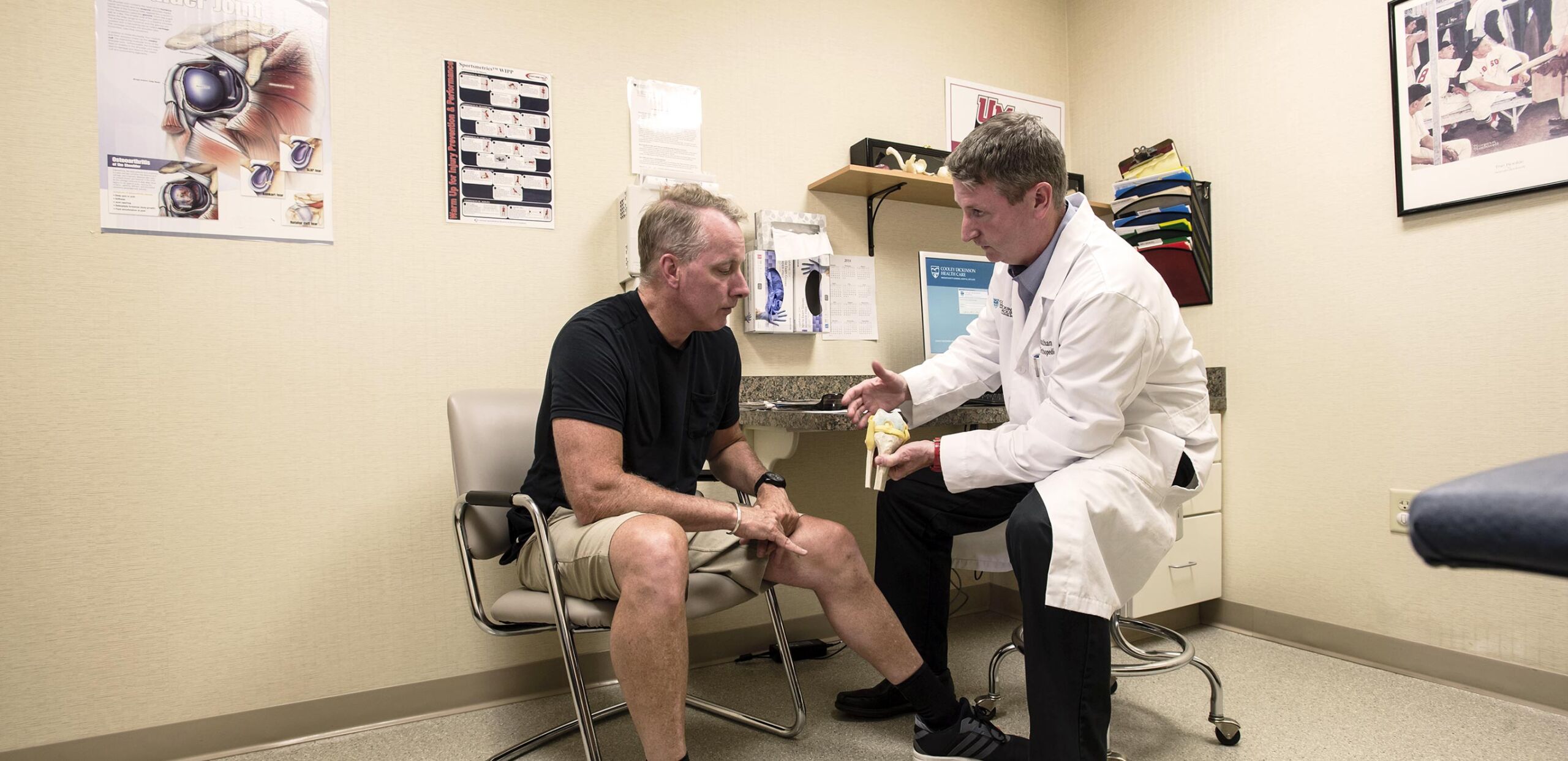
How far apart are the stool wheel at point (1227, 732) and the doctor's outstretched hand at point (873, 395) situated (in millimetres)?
986

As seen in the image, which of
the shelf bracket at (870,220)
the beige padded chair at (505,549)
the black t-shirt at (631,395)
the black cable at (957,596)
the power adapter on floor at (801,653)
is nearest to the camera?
the beige padded chair at (505,549)

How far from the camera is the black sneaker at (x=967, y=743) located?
4.92ft

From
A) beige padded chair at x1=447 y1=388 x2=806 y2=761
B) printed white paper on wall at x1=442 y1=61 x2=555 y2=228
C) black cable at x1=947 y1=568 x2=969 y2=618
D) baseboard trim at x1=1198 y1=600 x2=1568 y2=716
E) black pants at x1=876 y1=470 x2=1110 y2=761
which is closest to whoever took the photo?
black pants at x1=876 y1=470 x2=1110 y2=761

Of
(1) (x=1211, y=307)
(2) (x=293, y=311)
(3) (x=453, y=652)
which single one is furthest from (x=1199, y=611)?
(2) (x=293, y=311)

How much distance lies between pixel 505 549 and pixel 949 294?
1580 millimetres

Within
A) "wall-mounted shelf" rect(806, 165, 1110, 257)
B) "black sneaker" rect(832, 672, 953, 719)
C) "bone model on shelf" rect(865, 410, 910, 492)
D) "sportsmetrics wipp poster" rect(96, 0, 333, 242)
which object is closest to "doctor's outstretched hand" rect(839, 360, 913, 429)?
"bone model on shelf" rect(865, 410, 910, 492)

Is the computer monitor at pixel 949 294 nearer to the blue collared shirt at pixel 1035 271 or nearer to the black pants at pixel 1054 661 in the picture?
the blue collared shirt at pixel 1035 271

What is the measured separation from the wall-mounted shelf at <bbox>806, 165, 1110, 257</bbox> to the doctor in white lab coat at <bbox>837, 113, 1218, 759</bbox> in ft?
2.42

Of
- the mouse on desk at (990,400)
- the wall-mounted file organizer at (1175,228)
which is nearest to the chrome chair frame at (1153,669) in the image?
the mouse on desk at (990,400)

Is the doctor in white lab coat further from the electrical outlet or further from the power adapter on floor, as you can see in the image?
the electrical outlet

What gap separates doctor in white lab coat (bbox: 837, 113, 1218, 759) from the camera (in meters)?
1.28

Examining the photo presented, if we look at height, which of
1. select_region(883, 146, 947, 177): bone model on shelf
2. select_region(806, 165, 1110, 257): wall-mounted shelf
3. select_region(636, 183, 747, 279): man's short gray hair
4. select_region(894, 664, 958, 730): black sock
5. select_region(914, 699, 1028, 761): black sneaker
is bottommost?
select_region(914, 699, 1028, 761): black sneaker

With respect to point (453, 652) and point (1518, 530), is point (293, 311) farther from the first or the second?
point (1518, 530)

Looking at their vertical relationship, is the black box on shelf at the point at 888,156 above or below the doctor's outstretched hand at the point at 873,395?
above
